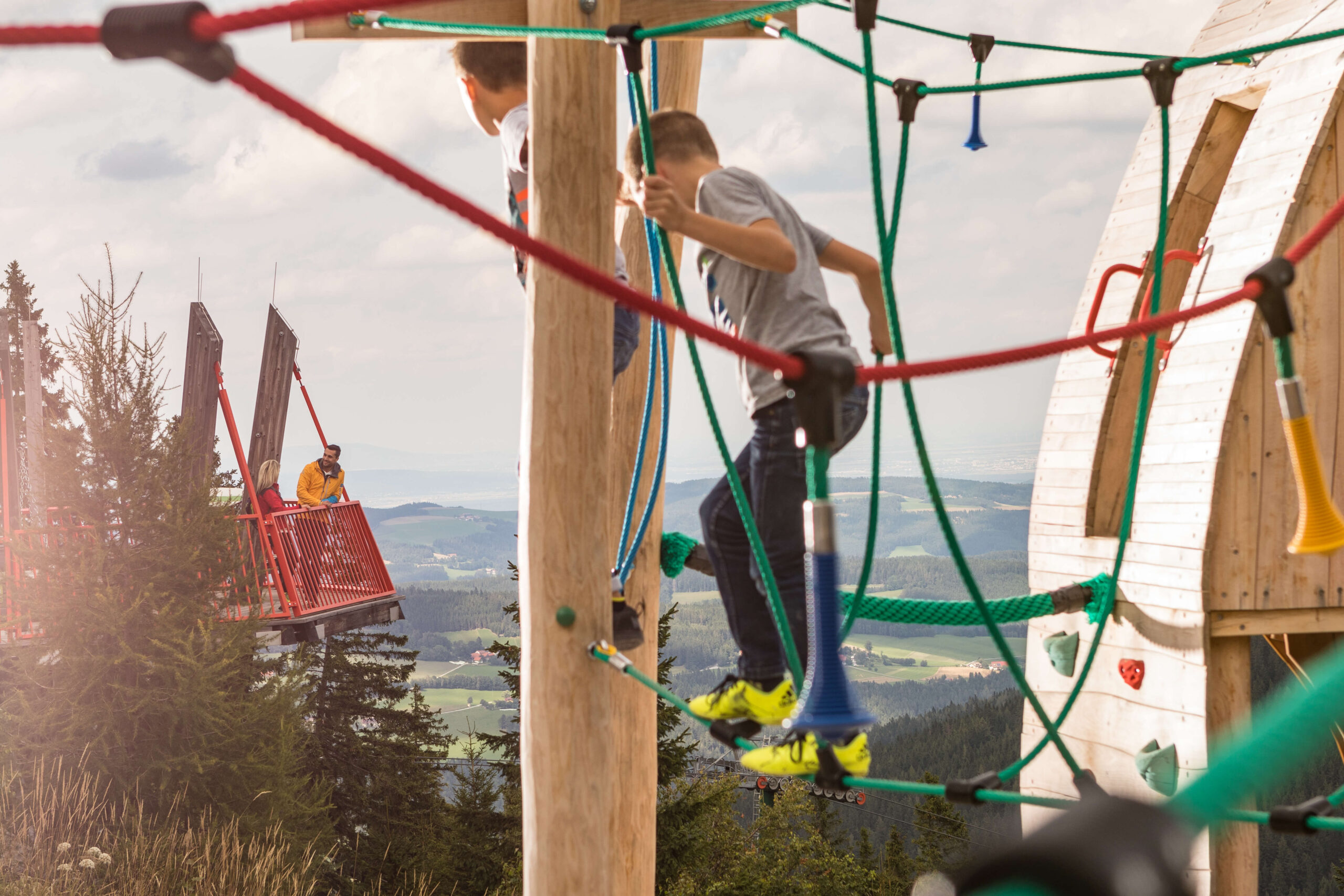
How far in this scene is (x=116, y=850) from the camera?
8750 mm

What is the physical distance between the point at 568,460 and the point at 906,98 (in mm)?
1151

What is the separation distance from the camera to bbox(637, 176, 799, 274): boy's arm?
196cm

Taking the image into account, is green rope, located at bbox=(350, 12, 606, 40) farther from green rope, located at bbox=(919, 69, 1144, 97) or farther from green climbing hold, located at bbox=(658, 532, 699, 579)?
green climbing hold, located at bbox=(658, 532, 699, 579)

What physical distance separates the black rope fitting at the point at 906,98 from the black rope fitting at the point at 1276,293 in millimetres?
1053

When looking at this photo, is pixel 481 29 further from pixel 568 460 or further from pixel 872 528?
pixel 872 528

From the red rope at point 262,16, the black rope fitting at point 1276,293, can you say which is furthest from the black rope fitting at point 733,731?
the red rope at point 262,16

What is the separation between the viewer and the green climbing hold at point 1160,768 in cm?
440

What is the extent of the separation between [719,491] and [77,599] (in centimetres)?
1010

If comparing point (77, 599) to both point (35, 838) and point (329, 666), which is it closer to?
point (35, 838)

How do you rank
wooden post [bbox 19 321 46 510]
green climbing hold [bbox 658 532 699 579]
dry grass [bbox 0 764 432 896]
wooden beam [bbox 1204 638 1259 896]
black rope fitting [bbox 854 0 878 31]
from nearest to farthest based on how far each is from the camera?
black rope fitting [bbox 854 0 878 31], green climbing hold [bbox 658 532 699 579], wooden beam [bbox 1204 638 1259 896], dry grass [bbox 0 764 432 896], wooden post [bbox 19 321 46 510]

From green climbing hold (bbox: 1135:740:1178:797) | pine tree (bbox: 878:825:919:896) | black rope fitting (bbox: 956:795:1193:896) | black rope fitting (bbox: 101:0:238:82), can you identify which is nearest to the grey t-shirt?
black rope fitting (bbox: 101:0:238:82)

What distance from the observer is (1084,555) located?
518 centimetres

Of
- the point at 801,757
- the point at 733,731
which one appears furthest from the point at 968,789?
the point at 733,731

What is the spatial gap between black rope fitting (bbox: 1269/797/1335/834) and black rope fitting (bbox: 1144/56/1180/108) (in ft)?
4.83
